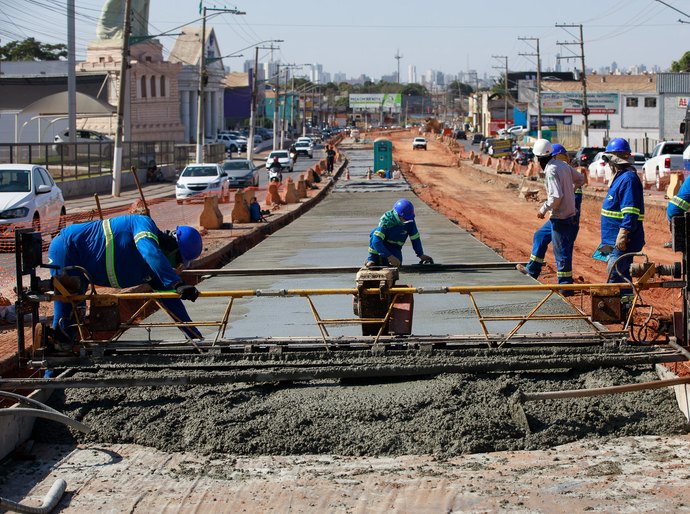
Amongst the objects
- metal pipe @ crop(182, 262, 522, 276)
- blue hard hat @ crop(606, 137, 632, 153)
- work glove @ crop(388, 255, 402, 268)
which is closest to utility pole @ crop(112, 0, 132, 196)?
metal pipe @ crop(182, 262, 522, 276)

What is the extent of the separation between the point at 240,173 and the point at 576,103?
53.9 metres

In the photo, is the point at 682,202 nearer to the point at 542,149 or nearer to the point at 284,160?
the point at 542,149

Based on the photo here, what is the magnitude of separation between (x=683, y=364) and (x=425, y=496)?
4.08 meters

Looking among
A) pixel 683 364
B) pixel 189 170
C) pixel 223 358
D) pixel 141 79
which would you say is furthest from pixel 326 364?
pixel 141 79

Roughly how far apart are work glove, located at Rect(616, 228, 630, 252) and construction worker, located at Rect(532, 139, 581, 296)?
3.08 ft

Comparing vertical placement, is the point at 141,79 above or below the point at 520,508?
above

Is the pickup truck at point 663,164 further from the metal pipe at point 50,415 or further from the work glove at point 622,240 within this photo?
the metal pipe at point 50,415

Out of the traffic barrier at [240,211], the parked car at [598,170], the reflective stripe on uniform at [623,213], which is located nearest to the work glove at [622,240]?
the reflective stripe on uniform at [623,213]

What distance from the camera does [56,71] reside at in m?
84.9

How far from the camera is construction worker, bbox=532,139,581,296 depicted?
400 inches

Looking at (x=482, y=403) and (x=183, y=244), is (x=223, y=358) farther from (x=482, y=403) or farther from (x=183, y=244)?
(x=482, y=403)

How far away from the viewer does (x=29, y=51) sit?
112 meters

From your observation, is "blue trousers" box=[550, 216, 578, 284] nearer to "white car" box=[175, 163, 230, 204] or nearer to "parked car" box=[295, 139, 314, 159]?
"white car" box=[175, 163, 230, 204]

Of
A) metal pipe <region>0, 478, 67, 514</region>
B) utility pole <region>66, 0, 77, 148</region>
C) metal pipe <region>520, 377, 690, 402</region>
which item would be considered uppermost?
utility pole <region>66, 0, 77, 148</region>
